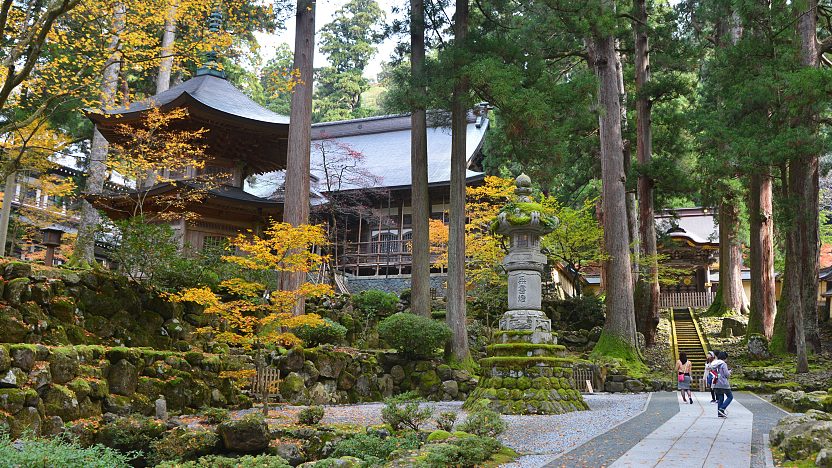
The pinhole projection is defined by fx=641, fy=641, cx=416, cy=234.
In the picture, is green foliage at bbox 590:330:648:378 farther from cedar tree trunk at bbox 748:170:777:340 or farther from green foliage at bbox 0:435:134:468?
green foliage at bbox 0:435:134:468

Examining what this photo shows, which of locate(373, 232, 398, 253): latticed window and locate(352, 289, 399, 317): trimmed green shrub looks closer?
locate(352, 289, 399, 317): trimmed green shrub

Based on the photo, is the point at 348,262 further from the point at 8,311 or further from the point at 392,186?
the point at 8,311

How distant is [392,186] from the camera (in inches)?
1030

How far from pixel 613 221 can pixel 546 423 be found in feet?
35.4

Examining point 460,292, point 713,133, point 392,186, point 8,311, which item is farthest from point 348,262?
point 8,311

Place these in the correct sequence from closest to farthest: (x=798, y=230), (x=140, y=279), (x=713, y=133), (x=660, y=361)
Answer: (x=140, y=279)
(x=713, y=133)
(x=798, y=230)
(x=660, y=361)

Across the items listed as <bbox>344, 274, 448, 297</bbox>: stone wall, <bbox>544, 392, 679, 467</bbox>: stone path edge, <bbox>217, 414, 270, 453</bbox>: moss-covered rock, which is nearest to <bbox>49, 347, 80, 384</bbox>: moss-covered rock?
<bbox>217, 414, 270, 453</bbox>: moss-covered rock

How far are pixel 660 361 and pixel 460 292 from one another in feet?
27.2

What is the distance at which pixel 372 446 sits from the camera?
679 cm

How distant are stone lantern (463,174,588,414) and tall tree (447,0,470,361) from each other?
10.9ft

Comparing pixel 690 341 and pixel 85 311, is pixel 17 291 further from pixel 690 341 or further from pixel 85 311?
pixel 690 341

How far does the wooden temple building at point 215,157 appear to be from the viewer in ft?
59.6

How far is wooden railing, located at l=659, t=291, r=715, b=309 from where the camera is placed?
29.8 metres

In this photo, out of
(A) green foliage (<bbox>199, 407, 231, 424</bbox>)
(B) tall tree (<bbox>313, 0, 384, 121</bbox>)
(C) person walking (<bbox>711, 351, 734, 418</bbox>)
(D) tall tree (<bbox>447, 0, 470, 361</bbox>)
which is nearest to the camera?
(A) green foliage (<bbox>199, 407, 231, 424</bbox>)
